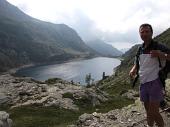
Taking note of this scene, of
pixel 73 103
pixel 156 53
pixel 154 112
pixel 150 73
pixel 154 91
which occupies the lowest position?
pixel 73 103

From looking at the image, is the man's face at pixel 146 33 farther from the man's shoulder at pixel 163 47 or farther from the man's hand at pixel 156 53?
the man's hand at pixel 156 53

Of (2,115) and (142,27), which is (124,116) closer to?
(2,115)

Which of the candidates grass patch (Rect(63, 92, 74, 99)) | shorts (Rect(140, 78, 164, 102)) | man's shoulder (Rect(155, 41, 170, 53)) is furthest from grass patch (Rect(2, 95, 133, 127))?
man's shoulder (Rect(155, 41, 170, 53))

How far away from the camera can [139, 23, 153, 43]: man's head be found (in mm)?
11258

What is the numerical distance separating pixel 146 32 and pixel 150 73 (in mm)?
1329

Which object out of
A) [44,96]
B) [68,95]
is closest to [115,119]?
[68,95]

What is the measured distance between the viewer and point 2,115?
19844 mm

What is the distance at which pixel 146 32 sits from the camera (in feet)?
37.0

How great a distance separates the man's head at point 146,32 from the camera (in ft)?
36.9

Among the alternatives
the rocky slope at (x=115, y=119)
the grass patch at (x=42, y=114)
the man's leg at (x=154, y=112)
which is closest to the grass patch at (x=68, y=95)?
the grass patch at (x=42, y=114)

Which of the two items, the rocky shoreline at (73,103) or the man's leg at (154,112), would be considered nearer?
the man's leg at (154,112)

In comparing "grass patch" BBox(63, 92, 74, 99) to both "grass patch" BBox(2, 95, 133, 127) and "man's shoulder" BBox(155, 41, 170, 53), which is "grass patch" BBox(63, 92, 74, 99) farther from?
"man's shoulder" BBox(155, 41, 170, 53)

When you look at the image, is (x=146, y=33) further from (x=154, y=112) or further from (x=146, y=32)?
(x=154, y=112)

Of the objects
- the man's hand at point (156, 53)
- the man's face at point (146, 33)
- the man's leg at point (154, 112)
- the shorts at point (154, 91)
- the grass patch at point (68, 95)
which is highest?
the man's face at point (146, 33)
